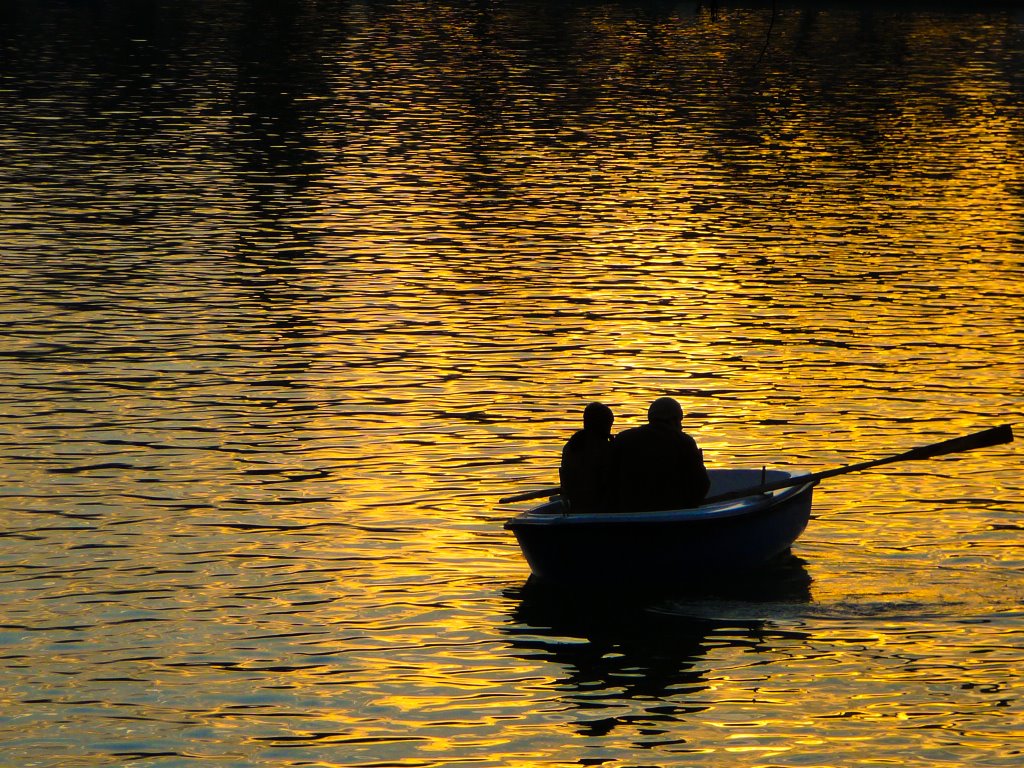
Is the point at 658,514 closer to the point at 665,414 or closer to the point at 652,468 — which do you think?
the point at 652,468

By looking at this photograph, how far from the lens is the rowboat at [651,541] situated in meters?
19.8

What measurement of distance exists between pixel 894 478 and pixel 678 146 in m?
36.7

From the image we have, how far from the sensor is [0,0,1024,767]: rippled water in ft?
56.5

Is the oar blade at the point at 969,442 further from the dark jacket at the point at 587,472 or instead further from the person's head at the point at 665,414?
the dark jacket at the point at 587,472

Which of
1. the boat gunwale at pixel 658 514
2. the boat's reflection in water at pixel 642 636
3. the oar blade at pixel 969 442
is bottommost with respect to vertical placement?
the boat's reflection in water at pixel 642 636

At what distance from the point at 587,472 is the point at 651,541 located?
98 cm

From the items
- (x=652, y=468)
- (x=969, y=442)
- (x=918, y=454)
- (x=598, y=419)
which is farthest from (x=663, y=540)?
(x=969, y=442)

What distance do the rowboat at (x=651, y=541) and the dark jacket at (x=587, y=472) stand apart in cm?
24

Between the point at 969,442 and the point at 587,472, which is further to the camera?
the point at 969,442


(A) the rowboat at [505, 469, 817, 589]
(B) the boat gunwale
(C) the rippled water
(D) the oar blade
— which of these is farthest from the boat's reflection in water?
(D) the oar blade

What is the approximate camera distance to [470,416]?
1105 inches

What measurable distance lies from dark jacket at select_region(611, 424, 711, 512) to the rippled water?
43.1 inches

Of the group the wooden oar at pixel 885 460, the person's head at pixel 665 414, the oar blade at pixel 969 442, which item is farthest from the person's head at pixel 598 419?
the oar blade at pixel 969 442

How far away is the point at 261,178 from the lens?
173 feet
